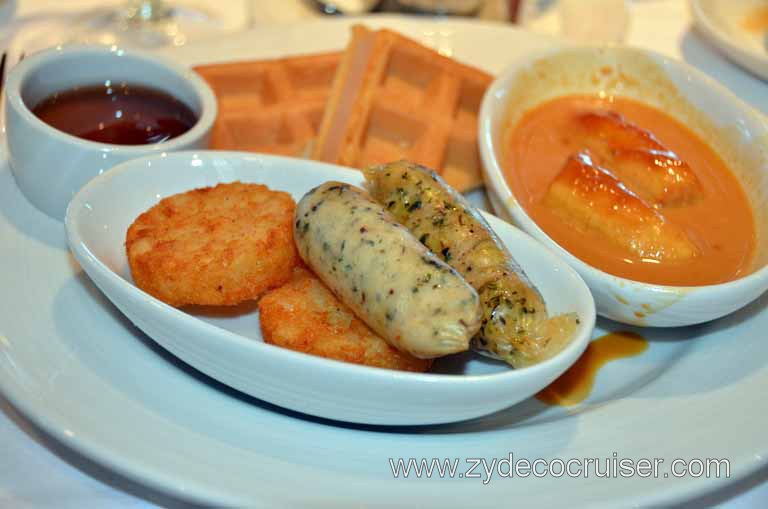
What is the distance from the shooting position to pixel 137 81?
90.9 inches

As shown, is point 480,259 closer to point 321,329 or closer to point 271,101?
point 321,329

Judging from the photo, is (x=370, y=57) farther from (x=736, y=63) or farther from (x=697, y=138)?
(x=736, y=63)

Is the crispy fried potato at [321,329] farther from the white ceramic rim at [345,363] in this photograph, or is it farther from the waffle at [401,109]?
Answer: the waffle at [401,109]

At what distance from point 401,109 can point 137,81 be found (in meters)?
0.86

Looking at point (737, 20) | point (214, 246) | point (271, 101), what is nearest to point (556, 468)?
point (214, 246)

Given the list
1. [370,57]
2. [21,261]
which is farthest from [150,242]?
[370,57]

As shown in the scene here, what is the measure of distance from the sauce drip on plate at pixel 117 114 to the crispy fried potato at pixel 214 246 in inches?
→ 14.7

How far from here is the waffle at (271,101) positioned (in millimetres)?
2484

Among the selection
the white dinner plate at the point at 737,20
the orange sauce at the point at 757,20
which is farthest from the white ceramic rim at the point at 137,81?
the orange sauce at the point at 757,20

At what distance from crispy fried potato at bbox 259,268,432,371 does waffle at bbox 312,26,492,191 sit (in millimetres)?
676

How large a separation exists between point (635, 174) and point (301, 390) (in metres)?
1.29

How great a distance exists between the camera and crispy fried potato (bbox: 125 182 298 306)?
1719mm

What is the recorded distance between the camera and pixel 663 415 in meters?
1.69

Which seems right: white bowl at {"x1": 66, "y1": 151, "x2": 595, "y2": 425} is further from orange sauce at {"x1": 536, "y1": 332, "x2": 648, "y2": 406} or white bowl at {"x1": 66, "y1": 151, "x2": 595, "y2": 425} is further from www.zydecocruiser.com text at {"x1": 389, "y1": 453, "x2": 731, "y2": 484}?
orange sauce at {"x1": 536, "y1": 332, "x2": 648, "y2": 406}
